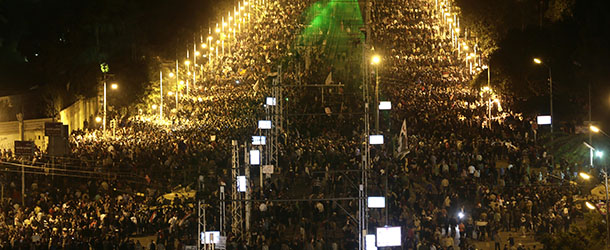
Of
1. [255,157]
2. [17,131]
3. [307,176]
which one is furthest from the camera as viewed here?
[17,131]

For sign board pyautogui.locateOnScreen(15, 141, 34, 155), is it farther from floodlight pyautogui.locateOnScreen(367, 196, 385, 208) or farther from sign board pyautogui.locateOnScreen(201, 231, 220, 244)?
floodlight pyautogui.locateOnScreen(367, 196, 385, 208)

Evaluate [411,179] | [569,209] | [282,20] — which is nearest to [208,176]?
[411,179]

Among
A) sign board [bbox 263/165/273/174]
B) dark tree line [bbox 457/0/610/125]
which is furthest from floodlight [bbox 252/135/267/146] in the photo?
dark tree line [bbox 457/0/610/125]

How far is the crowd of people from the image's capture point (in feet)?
103

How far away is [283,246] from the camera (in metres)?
29.1

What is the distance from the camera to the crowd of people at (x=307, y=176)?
103ft

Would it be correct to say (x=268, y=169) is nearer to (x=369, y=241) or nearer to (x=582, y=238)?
(x=369, y=241)

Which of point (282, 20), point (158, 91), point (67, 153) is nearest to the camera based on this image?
point (67, 153)

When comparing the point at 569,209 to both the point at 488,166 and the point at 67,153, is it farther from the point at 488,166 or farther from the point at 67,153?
the point at 67,153

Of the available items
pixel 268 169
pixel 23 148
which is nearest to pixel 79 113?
pixel 23 148

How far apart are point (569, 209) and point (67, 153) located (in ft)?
73.8

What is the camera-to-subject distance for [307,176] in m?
37.4

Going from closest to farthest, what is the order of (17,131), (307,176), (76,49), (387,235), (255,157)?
(387,235), (255,157), (307,176), (17,131), (76,49)

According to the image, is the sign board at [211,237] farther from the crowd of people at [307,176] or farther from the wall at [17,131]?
the wall at [17,131]
